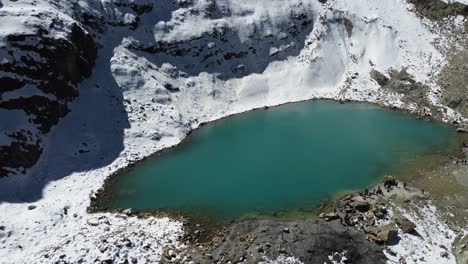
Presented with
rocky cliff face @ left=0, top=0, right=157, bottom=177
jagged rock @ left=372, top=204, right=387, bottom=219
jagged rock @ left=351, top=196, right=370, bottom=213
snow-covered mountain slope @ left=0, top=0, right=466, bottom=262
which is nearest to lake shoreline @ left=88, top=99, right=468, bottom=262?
snow-covered mountain slope @ left=0, top=0, right=466, bottom=262

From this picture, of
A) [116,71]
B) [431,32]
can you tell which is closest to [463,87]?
[431,32]

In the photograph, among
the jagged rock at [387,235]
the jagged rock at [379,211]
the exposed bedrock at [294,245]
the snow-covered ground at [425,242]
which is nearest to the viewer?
the exposed bedrock at [294,245]

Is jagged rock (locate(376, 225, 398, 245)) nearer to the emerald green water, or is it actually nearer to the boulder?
the boulder

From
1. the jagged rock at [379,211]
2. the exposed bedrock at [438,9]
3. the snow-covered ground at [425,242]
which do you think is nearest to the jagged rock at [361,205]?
the jagged rock at [379,211]

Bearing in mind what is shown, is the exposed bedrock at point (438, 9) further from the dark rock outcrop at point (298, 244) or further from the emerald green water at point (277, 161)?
the dark rock outcrop at point (298, 244)

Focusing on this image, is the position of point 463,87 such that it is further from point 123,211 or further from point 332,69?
point 123,211

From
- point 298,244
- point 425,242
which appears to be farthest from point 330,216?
point 425,242
